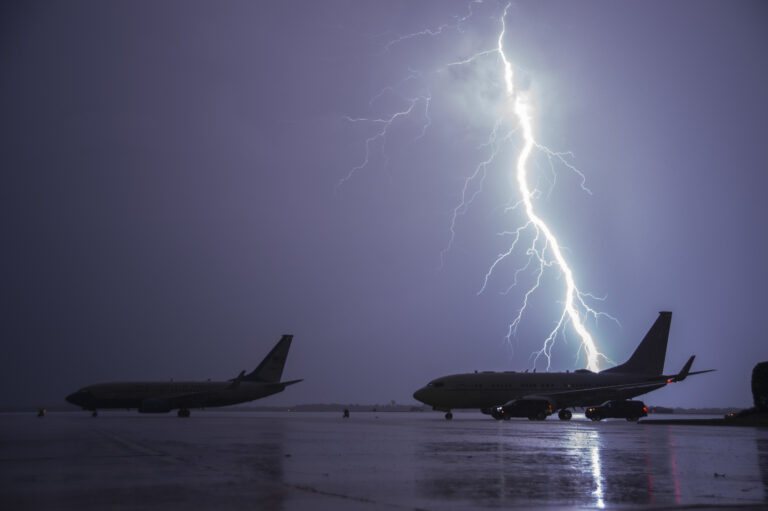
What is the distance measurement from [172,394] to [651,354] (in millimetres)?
47484

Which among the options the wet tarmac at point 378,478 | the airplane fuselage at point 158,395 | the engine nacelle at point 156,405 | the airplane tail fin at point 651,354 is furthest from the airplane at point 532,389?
the wet tarmac at point 378,478

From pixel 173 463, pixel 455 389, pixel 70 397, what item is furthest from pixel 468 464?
pixel 70 397

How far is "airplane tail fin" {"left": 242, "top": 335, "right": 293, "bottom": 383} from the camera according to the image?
68.9 metres

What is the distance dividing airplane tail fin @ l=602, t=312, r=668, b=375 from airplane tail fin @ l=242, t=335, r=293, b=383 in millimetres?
33975

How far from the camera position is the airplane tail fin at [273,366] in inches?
2712

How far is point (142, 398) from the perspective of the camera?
6394 centimetres

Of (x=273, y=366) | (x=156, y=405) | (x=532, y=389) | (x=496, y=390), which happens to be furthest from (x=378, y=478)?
(x=273, y=366)

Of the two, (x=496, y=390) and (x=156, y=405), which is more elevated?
(x=496, y=390)

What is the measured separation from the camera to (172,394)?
212 feet

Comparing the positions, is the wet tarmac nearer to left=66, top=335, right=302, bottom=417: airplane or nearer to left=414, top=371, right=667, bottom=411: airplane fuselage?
left=414, top=371, right=667, bottom=411: airplane fuselage

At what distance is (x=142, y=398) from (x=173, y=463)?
56.0 metres

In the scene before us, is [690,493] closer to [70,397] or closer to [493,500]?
[493,500]

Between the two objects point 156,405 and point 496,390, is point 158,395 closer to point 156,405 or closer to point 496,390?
point 156,405

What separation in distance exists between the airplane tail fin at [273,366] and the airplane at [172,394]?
0.38 metres
